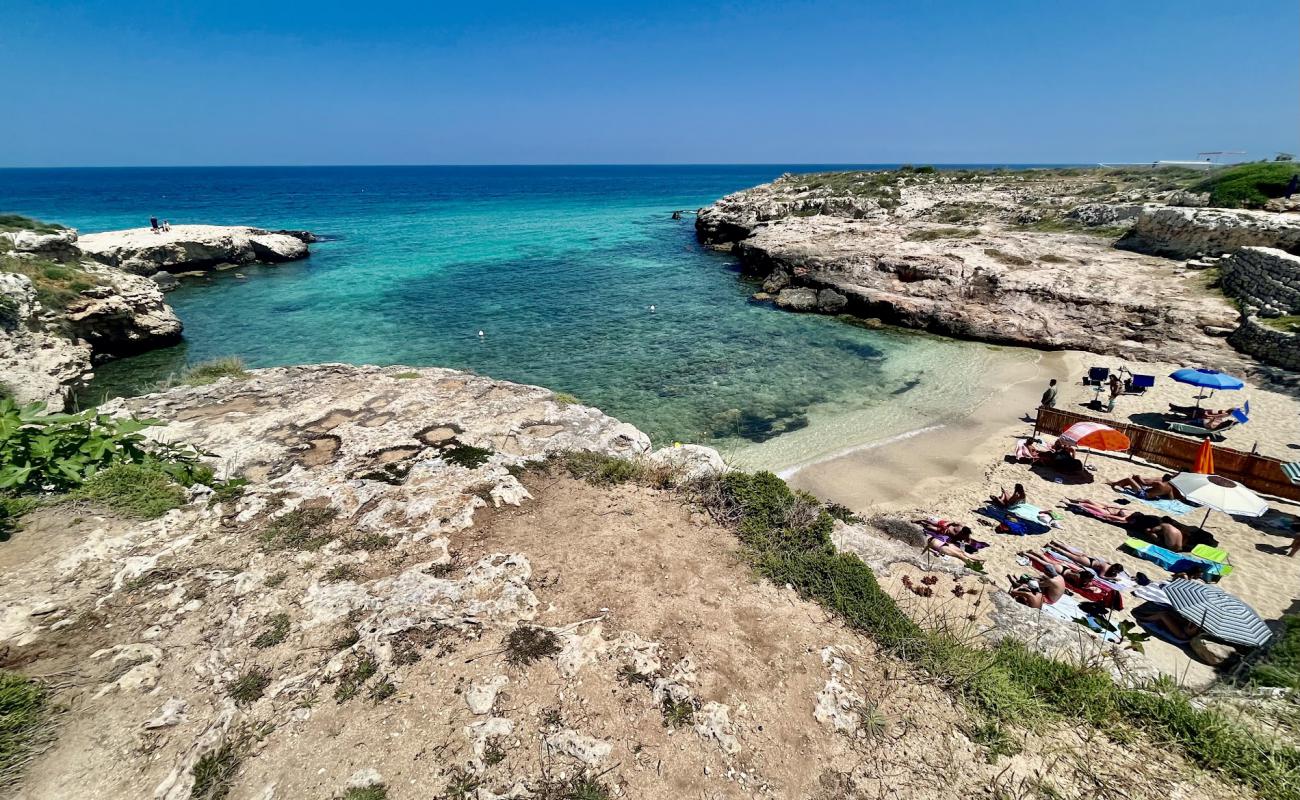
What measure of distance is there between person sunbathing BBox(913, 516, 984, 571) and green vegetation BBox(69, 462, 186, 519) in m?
13.8

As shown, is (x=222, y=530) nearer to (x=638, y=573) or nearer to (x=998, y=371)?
(x=638, y=573)

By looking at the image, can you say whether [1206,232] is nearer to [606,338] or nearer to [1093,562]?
[1093,562]

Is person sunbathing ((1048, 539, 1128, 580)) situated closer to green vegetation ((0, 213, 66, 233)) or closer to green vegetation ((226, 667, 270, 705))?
green vegetation ((226, 667, 270, 705))

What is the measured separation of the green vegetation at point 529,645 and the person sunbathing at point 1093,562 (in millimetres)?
11572

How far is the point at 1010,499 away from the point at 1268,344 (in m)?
16.6

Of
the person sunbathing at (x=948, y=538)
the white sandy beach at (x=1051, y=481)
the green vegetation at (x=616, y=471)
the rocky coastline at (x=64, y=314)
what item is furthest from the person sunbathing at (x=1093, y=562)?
the rocky coastline at (x=64, y=314)

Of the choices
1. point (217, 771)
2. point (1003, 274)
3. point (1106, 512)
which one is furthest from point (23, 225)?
point (1003, 274)

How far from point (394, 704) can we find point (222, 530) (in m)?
4.68

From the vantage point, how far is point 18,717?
4.57 m

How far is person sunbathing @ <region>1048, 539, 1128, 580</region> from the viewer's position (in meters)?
10.5

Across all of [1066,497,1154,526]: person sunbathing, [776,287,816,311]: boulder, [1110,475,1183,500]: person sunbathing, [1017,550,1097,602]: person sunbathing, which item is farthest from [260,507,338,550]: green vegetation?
[776,287,816,311]: boulder

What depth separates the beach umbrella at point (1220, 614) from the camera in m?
7.95

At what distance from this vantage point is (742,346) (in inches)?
1033

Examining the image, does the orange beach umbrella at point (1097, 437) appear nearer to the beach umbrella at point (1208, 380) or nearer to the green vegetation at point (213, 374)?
the beach umbrella at point (1208, 380)
